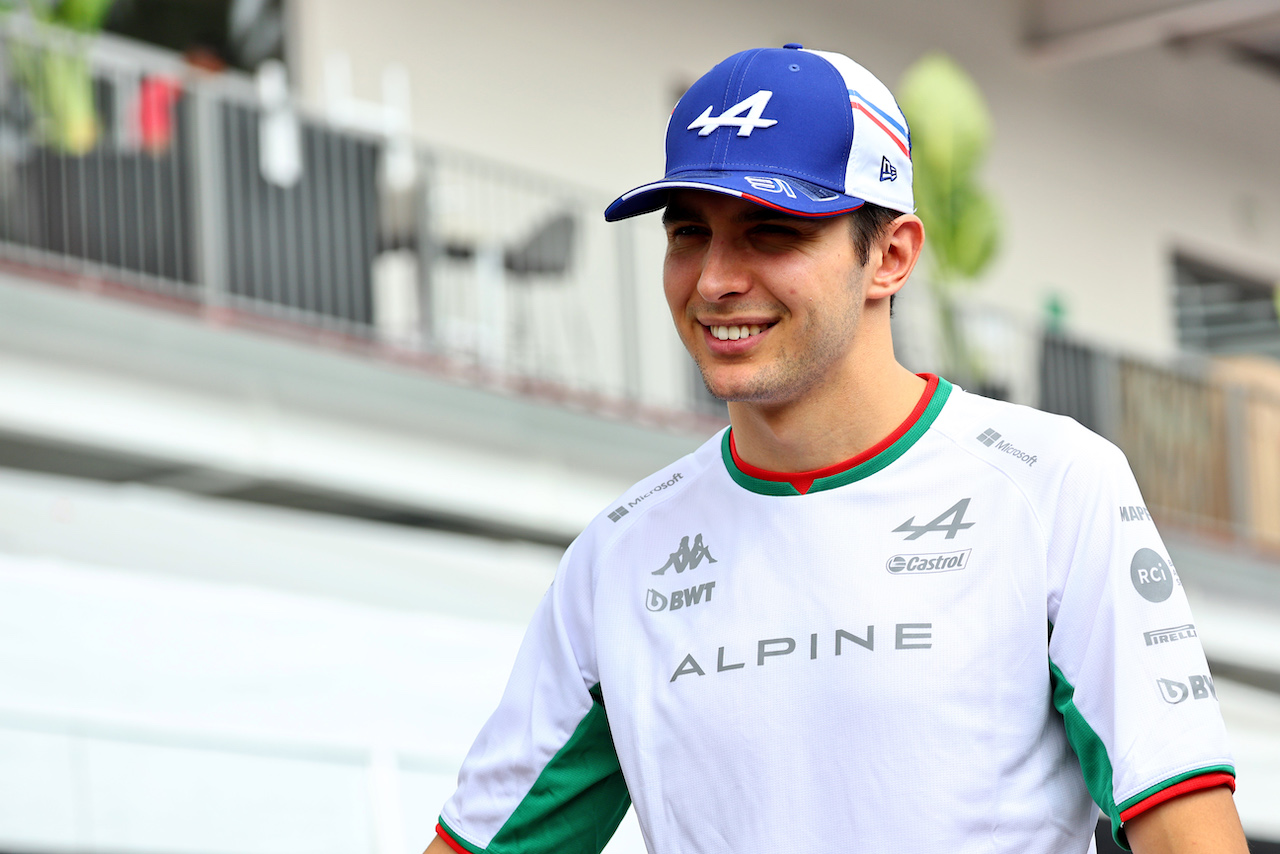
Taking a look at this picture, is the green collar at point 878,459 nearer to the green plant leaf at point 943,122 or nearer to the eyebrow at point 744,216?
the eyebrow at point 744,216

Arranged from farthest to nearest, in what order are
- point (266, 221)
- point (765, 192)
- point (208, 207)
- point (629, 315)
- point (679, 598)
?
point (629, 315) → point (266, 221) → point (208, 207) → point (679, 598) → point (765, 192)

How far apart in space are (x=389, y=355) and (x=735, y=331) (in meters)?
7.21

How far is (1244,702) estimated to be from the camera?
969 cm

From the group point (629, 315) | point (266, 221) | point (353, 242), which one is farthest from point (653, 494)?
point (629, 315)

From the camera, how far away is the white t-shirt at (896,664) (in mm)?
1597

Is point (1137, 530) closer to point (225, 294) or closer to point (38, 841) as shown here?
point (38, 841)

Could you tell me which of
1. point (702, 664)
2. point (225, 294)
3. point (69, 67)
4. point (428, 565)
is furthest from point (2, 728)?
point (69, 67)

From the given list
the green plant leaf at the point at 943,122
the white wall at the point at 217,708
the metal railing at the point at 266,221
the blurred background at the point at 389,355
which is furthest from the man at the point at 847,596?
the green plant leaf at the point at 943,122

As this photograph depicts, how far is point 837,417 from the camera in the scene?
181cm

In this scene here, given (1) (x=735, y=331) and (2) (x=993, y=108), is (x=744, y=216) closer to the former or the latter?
(1) (x=735, y=331)

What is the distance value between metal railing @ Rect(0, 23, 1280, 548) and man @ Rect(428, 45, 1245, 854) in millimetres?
6670

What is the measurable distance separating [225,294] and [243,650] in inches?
143

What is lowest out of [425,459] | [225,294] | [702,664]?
[702,664]

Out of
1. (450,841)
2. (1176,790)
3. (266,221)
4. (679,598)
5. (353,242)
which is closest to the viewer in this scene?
(1176,790)
